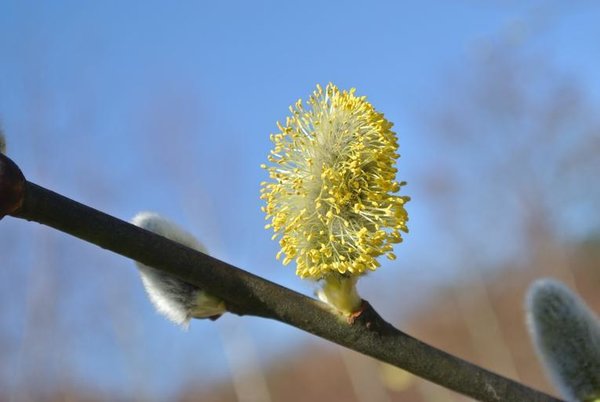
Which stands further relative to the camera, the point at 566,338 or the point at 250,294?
the point at 566,338

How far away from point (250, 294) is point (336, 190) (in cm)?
18

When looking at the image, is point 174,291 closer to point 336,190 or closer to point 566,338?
point 336,190

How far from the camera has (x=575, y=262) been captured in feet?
28.2

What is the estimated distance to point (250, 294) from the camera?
715mm

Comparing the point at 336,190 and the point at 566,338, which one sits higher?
the point at 336,190

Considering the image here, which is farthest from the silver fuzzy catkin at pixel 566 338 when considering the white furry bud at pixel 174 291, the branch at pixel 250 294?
the white furry bud at pixel 174 291

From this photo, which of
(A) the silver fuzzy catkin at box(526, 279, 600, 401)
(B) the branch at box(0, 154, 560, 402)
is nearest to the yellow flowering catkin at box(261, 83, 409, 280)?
(B) the branch at box(0, 154, 560, 402)

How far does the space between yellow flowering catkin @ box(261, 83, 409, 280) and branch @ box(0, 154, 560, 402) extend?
2.8 inches

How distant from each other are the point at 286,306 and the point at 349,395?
964 centimetres

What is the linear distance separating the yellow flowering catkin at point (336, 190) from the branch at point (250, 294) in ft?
0.23

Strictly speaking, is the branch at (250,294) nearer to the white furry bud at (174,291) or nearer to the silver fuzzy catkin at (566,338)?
the white furry bud at (174,291)

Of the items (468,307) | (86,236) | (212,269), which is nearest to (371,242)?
(212,269)

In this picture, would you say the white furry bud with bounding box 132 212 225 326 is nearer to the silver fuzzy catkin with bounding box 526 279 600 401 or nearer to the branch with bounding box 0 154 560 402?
the branch with bounding box 0 154 560 402


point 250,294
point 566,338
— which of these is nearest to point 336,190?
point 250,294
